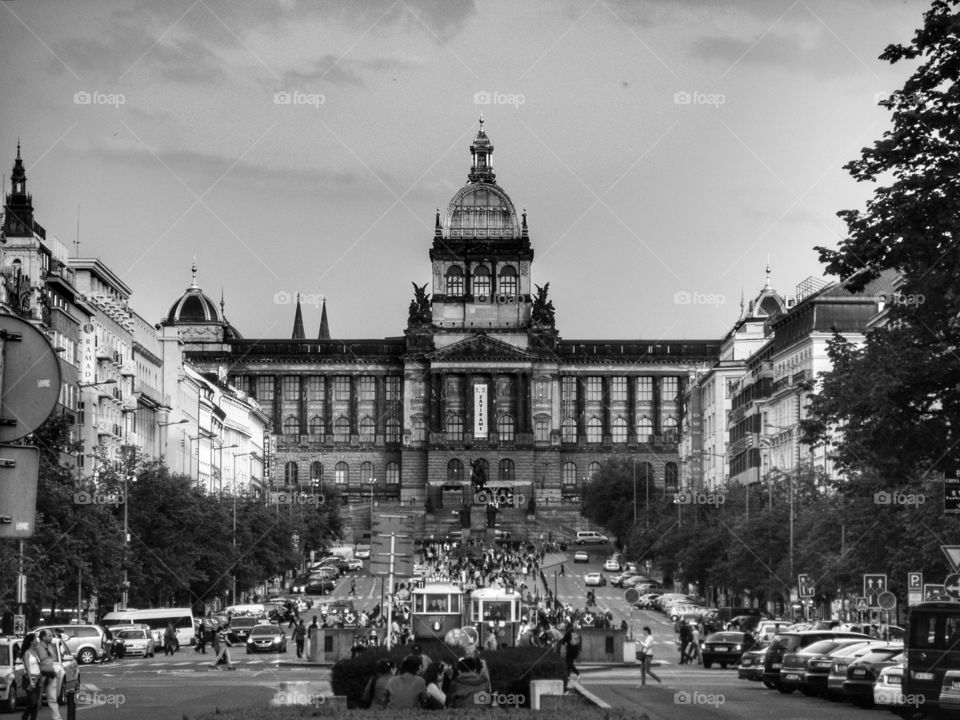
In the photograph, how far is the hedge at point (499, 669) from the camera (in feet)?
93.8

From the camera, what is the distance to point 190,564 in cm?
10300

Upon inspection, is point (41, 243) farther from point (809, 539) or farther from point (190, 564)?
point (809, 539)

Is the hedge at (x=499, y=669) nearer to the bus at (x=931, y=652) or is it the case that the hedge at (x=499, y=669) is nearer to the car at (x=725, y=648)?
the bus at (x=931, y=652)

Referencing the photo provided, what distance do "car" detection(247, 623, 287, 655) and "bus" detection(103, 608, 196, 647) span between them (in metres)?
5.08

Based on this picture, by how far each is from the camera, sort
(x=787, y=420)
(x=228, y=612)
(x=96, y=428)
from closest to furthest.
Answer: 1. (x=228, y=612)
2. (x=96, y=428)
3. (x=787, y=420)

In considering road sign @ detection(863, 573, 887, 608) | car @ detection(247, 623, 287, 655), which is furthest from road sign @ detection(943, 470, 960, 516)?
car @ detection(247, 623, 287, 655)

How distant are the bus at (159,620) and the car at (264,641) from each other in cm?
508

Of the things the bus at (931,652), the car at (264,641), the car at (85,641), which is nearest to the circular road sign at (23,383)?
the bus at (931,652)

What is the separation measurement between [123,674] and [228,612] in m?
43.5

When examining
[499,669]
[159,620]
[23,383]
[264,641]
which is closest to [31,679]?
[499,669]

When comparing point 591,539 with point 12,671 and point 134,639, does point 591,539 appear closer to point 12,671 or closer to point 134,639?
point 134,639

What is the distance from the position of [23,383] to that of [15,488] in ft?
1.90

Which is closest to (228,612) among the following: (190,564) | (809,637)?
(190,564)

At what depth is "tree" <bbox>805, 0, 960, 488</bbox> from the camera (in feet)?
121
